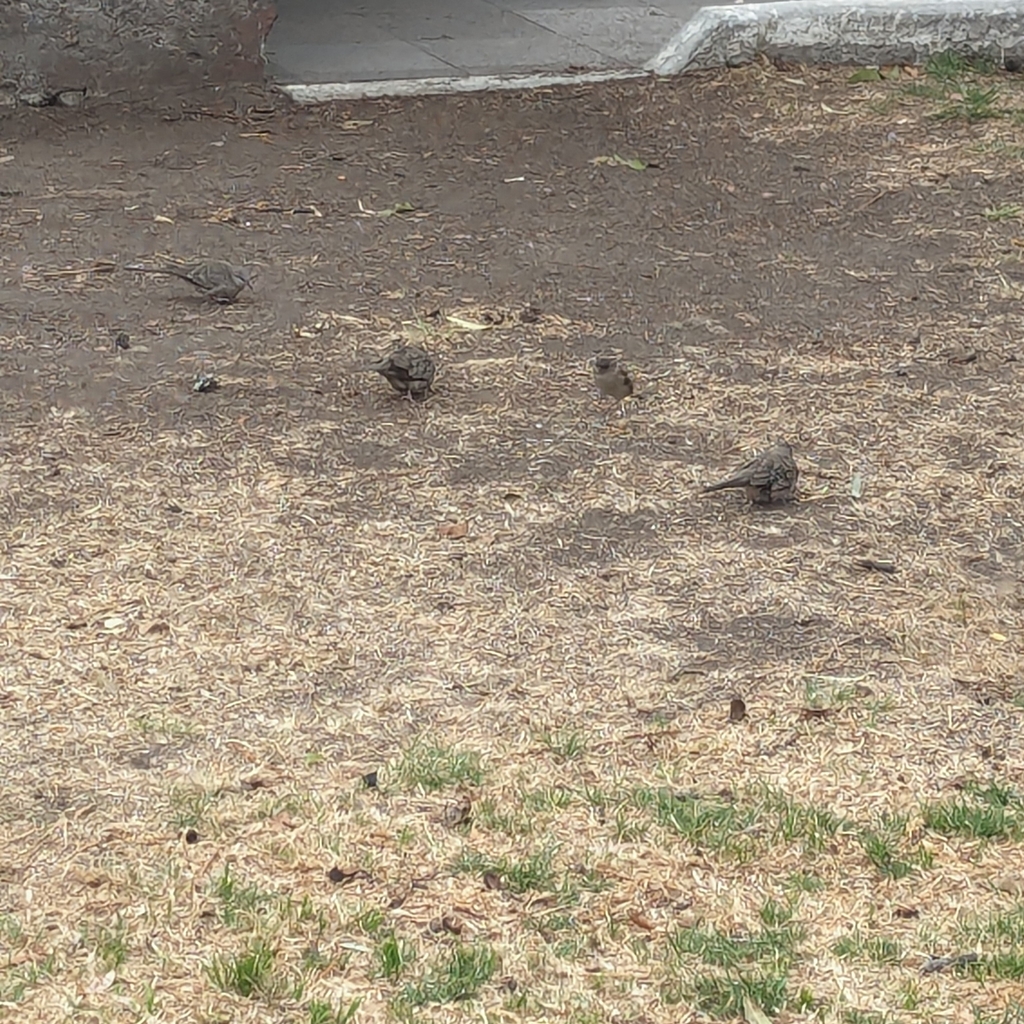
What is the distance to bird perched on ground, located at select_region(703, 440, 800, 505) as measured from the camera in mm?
4785

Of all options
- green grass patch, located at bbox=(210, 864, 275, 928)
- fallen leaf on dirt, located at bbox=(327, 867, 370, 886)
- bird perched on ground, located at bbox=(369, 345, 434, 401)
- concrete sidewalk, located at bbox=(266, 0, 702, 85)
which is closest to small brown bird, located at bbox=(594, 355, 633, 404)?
bird perched on ground, located at bbox=(369, 345, 434, 401)

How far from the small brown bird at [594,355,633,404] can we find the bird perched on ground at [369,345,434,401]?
538mm

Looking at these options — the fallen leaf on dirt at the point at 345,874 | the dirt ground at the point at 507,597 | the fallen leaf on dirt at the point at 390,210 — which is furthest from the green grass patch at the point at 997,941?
the fallen leaf on dirt at the point at 390,210

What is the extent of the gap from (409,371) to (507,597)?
1270 mm

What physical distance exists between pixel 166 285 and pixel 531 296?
133 cm

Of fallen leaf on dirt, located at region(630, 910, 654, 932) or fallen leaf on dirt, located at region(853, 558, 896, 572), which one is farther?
fallen leaf on dirt, located at region(853, 558, 896, 572)

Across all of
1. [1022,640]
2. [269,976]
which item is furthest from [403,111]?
[269,976]

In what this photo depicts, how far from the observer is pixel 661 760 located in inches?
147

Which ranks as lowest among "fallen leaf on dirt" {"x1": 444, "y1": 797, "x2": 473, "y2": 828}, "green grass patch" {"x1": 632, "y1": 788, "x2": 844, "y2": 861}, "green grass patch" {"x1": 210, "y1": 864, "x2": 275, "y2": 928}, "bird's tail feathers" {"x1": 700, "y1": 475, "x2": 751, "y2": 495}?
"green grass patch" {"x1": 210, "y1": 864, "x2": 275, "y2": 928}

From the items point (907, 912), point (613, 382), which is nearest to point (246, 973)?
point (907, 912)

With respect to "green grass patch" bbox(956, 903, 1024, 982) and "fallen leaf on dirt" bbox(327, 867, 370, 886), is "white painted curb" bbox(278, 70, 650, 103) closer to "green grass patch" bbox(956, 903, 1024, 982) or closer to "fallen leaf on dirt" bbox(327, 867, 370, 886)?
"fallen leaf on dirt" bbox(327, 867, 370, 886)

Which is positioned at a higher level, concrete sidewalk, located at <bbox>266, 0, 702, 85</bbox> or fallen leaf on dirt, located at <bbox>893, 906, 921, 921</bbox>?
concrete sidewalk, located at <bbox>266, 0, 702, 85</bbox>

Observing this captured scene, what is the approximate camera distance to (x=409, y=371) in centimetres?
545

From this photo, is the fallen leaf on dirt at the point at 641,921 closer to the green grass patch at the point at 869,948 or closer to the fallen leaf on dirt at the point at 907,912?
the green grass patch at the point at 869,948
